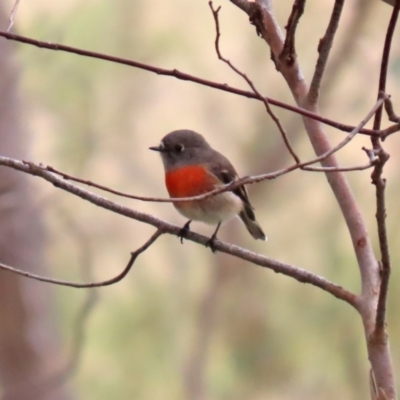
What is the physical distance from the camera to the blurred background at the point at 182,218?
3.77m

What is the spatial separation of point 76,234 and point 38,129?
2.23 ft

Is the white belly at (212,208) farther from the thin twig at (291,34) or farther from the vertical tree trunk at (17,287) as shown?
the vertical tree trunk at (17,287)

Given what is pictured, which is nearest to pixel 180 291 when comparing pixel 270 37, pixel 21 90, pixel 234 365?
pixel 234 365

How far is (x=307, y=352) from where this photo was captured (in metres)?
4.20

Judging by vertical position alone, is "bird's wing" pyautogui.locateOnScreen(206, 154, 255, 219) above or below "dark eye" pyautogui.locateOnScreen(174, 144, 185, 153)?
below

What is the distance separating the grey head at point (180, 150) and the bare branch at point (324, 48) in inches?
39.0

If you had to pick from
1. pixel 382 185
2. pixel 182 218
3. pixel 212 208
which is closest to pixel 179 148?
pixel 212 208

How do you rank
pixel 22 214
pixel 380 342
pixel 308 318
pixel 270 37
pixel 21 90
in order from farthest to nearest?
pixel 308 318 → pixel 21 90 → pixel 22 214 → pixel 270 37 → pixel 380 342

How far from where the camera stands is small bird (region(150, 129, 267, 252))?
8.17 ft

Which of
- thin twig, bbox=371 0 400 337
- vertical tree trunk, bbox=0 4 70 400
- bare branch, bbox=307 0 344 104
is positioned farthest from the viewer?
vertical tree trunk, bbox=0 4 70 400

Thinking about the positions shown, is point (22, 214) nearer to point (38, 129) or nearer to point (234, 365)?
point (38, 129)

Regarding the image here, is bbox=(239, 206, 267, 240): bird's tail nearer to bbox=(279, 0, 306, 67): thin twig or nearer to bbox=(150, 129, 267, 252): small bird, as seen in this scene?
bbox=(150, 129, 267, 252): small bird

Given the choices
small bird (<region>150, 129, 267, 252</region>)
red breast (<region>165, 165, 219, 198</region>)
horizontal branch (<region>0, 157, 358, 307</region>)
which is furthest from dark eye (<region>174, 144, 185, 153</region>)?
horizontal branch (<region>0, 157, 358, 307</region>)

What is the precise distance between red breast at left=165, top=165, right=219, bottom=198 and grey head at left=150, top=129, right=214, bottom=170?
56mm
